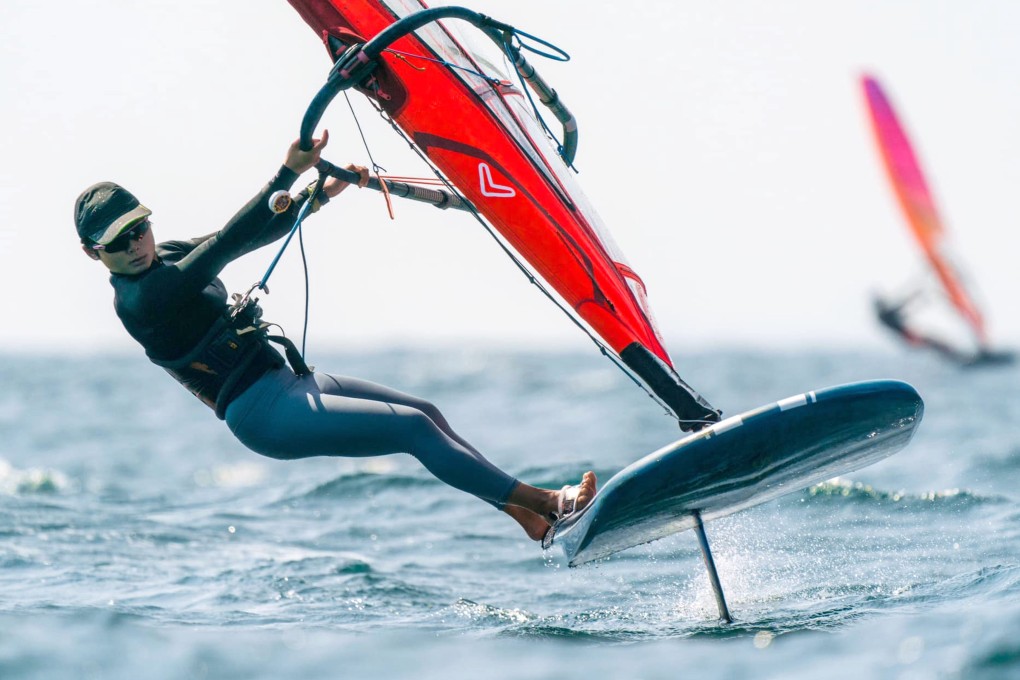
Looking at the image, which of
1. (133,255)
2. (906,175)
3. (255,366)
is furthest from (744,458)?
(906,175)

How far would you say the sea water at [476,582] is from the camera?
414 cm

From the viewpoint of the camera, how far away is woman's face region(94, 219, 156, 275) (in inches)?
181

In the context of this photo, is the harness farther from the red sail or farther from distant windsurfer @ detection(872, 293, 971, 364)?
distant windsurfer @ detection(872, 293, 971, 364)

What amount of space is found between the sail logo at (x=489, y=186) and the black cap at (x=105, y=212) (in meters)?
1.58

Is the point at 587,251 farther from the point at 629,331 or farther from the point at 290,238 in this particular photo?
the point at 290,238

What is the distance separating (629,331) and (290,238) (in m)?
1.69

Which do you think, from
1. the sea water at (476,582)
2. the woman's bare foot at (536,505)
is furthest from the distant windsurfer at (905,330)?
the woman's bare foot at (536,505)

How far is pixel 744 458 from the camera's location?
4.49 meters

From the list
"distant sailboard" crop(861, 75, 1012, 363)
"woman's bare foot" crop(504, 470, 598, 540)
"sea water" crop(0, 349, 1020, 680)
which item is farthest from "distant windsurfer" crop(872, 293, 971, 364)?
"woman's bare foot" crop(504, 470, 598, 540)

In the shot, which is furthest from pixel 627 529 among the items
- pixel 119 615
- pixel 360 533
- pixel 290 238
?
pixel 360 533

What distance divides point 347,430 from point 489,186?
1439 mm

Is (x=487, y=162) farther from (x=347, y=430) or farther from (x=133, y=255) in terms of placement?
(x=133, y=255)

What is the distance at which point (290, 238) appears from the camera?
192 inches

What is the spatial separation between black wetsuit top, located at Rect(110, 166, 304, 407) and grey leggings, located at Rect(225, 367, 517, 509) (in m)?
0.13
